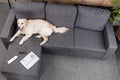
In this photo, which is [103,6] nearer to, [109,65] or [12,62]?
[109,65]

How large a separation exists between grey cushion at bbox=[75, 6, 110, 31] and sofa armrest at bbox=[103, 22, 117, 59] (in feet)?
0.40

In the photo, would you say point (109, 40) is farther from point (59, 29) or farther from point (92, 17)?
point (59, 29)

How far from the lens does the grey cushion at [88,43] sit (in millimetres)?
2646

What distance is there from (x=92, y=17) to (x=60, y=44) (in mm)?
755

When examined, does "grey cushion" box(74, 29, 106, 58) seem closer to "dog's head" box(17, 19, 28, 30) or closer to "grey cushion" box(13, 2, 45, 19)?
"grey cushion" box(13, 2, 45, 19)

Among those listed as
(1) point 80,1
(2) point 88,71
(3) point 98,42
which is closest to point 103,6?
(1) point 80,1

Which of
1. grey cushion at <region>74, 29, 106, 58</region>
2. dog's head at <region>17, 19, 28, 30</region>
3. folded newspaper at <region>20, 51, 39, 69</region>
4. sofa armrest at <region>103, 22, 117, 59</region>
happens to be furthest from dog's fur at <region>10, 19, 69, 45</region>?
sofa armrest at <region>103, 22, 117, 59</region>

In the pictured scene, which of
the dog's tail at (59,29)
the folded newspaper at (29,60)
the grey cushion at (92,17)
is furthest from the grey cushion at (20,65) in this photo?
the grey cushion at (92,17)

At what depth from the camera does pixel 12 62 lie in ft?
7.84

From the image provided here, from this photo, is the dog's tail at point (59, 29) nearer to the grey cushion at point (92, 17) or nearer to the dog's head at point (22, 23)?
the grey cushion at point (92, 17)

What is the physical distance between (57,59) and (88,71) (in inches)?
24.5

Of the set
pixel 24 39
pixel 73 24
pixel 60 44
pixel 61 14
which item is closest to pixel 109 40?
pixel 73 24

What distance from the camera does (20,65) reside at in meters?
2.38

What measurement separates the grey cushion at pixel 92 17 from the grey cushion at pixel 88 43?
14cm
